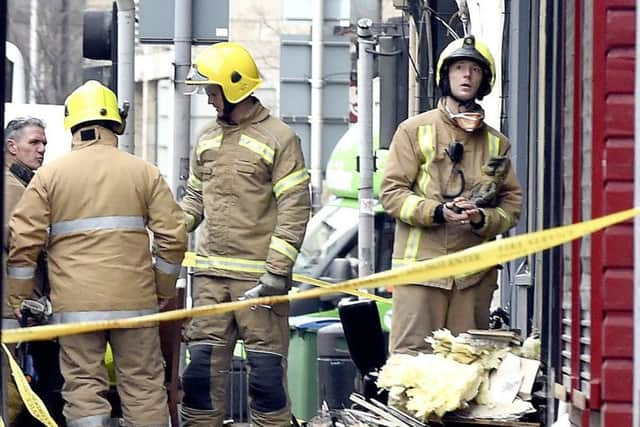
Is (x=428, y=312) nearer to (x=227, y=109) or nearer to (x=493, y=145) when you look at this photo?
(x=493, y=145)

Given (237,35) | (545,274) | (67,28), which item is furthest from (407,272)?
(237,35)

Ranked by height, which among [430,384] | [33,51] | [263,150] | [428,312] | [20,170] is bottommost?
[430,384]

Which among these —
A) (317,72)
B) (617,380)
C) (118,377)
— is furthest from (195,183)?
(317,72)

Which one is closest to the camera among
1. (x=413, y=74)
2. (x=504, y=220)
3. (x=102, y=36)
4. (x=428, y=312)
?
(x=428, y=312)

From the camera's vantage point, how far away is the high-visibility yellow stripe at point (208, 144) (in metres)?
9.68

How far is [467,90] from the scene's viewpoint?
9047mm

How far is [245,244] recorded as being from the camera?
31.5 ft

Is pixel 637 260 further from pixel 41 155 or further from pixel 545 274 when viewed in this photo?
pixel 41 155

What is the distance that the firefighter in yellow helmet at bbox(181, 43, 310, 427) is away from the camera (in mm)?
9523

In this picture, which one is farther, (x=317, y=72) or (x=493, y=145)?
(x=317, y=72)

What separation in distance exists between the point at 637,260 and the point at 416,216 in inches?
126

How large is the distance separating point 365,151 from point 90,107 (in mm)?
5751

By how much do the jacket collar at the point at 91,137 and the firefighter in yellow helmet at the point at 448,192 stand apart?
56.3 inches

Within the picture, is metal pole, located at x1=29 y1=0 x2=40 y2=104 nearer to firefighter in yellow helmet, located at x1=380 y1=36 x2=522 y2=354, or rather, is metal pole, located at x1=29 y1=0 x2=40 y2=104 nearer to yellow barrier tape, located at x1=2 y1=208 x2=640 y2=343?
firefighter in yellow helmet, located at x1=380 y1=36 x2=522 y2=354
